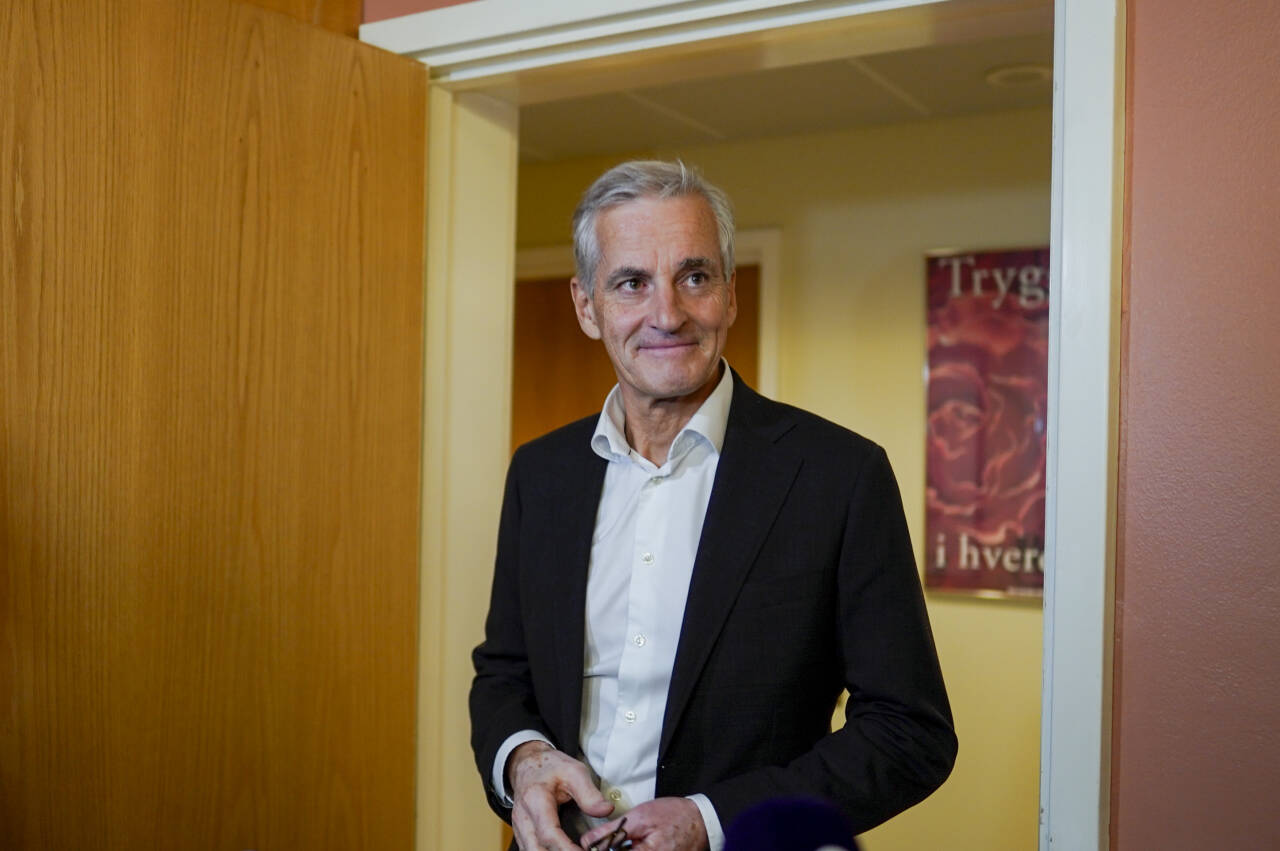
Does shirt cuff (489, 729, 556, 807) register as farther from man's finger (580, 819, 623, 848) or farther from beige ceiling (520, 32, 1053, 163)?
beige ceiling (520, 32, 1053, 163)

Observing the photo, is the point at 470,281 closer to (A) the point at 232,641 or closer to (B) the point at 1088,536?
(A) the point at 232,641

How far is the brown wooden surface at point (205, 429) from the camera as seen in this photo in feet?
4.81

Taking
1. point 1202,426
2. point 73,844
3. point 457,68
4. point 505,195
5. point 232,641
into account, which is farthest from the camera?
point 505,195

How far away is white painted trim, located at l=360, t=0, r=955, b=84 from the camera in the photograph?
1699 millimetres

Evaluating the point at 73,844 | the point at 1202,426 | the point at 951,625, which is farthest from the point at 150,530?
the point at 951,625

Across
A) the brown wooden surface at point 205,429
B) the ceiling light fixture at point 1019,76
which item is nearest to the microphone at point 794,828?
the brown wooden surface at point 205,429

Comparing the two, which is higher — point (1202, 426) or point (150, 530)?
point (1202, 426)

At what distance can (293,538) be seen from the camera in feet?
5.83

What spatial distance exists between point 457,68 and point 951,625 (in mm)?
2265

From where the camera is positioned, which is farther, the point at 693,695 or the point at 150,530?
the point at 150,530

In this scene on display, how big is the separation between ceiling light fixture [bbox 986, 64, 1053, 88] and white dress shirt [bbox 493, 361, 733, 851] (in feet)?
5.95

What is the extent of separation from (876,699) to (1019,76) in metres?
2.19

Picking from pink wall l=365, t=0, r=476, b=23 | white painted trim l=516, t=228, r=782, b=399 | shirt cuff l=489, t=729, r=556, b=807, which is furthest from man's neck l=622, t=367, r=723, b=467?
white painted trim l=516, t=228, r=782, b=399

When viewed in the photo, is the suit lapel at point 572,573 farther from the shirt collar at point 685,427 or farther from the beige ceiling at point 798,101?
the beige ceiling at point 798,101
